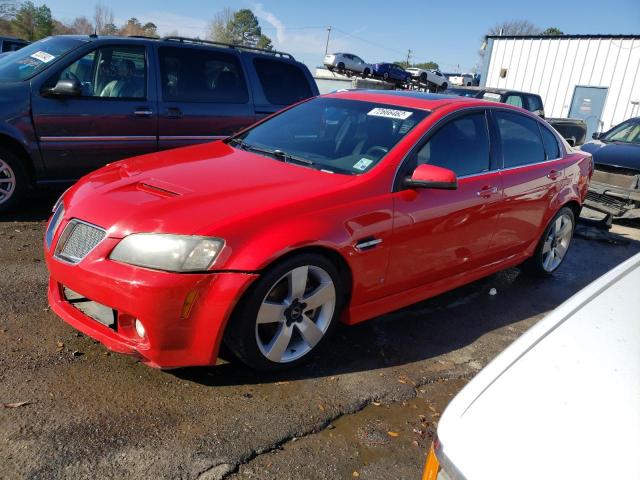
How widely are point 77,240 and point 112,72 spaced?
3.34 meters

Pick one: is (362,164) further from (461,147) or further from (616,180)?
(616,180)

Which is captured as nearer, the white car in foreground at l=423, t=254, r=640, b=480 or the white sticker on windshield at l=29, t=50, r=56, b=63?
the white car in foreground at l=423, t=254, r=640, b=480

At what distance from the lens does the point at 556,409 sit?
1.37 metres

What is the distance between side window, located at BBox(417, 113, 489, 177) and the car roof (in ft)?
0.54

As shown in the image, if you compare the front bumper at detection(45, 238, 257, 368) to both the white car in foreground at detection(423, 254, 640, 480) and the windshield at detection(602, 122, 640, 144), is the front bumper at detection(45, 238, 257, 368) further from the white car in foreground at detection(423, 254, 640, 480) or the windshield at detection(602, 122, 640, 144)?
the windshield at detection(602, 122, 640, 144)

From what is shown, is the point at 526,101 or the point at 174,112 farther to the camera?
the point at 526,101

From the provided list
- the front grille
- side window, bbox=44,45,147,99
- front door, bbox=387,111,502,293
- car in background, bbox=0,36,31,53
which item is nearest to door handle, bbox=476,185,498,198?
front door, bbox=387,111,502,293

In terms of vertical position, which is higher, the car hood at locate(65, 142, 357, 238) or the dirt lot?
the car hood at locate(65, 142, 357, 238)

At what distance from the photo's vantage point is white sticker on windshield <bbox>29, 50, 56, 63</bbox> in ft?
17.0

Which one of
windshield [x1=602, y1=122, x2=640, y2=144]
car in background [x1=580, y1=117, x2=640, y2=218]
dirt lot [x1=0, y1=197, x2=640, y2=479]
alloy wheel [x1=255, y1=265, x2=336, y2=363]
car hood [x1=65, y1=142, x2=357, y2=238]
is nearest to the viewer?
dirt lot [x1=0, y1=197, x2=640, y2=479]

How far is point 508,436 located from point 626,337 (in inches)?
23.1

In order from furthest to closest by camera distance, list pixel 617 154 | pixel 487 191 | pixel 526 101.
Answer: pixel 526 101, pixel 617 154, pixel 487 191

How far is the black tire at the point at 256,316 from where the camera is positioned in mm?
2660

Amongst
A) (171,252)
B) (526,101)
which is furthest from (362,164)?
(526,101)
